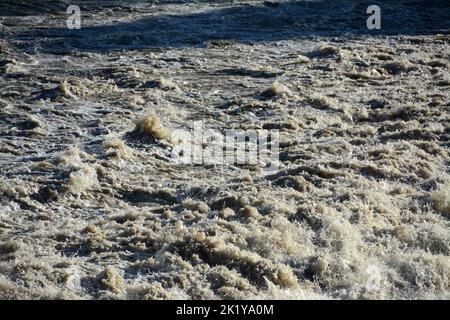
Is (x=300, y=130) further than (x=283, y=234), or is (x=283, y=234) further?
(x=300, y=130)

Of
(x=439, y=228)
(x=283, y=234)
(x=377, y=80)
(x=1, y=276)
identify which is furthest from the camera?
(x=377, y=80)

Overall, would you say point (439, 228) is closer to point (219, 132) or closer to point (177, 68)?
point (219, 132)

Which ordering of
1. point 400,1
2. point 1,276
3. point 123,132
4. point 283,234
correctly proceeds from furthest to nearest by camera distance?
1. point 400,1
2. point 123,132
3. point 283,234
4. point 1,276

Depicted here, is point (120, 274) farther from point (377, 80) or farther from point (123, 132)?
point (377, 80)

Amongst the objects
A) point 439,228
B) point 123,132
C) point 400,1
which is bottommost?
point 439,228

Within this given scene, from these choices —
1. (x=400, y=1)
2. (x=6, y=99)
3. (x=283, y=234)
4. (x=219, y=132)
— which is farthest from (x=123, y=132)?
(x=400, y=1)

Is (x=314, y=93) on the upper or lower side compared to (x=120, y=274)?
upper
